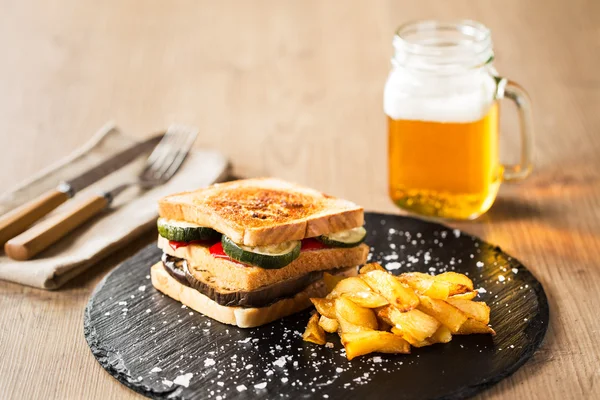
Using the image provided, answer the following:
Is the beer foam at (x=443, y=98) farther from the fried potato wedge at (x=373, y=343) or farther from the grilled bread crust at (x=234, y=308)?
the fried potato wedge at (x=373, y=343)

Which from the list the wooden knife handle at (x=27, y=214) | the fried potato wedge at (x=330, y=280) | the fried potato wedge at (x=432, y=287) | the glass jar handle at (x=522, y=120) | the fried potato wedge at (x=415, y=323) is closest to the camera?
the fried potato wedge at (x=415, y=323)

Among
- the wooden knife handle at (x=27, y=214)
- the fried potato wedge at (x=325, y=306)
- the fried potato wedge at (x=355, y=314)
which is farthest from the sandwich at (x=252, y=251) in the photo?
the wooden knife handle at (x=27, y=214)

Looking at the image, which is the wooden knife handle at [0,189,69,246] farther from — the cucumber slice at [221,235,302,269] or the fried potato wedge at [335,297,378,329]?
the fried potato wedge at [335,297,378,329]

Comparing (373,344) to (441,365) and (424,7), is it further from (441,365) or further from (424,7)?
(424,7)

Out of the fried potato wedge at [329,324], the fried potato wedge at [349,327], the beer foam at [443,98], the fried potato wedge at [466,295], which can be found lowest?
the fried potato wedge at [329,324]

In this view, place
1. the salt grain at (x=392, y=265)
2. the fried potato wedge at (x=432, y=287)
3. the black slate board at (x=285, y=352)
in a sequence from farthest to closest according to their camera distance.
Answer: the salt grain at (x=392, y=265)
the fried potato wedge at (x=432, y=287)
the black slate board at (x=285, y=352)

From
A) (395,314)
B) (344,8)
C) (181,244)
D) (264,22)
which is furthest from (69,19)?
(395,314)

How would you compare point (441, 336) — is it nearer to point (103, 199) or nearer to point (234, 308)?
point (234, 308)
